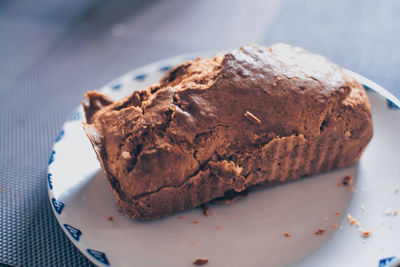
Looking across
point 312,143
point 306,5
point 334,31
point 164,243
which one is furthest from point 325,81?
point 306,5

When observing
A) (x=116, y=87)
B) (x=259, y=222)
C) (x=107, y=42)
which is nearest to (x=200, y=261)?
(x=259, y=222)

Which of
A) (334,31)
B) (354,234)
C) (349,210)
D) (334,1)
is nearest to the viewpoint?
(354,234)

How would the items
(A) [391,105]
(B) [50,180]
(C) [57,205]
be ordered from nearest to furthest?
(C) [57,205] < (B) [50,180] < (A) [391,105]

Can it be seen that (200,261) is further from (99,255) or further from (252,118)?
(252,118)

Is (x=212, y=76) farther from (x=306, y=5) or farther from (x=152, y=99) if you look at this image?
(x=306, y=5)

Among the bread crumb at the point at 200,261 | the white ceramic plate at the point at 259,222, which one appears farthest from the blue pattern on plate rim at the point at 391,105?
the bread crumb at the point at 200,261

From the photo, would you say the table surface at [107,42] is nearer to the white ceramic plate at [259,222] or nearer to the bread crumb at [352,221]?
the white ceramic plate at [259,222]

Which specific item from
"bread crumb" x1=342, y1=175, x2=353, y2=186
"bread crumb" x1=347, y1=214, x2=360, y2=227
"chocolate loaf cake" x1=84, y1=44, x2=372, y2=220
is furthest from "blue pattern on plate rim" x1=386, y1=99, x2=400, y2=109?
"bread crumb" x1=347, y1=214, x2=360, y2=227
